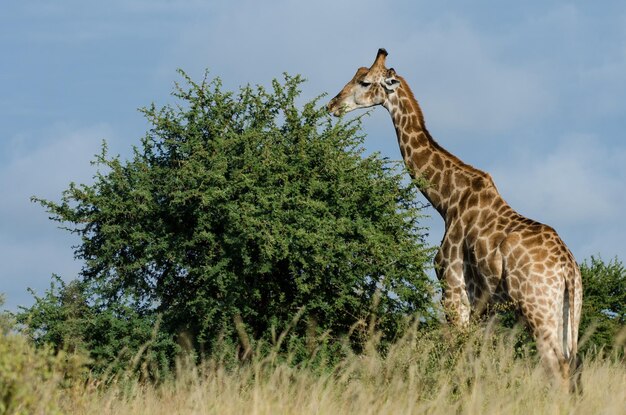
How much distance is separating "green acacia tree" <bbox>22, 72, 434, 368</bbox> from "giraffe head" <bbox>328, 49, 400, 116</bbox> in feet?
2.16

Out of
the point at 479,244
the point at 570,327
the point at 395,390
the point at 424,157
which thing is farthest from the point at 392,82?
the point at 395,390

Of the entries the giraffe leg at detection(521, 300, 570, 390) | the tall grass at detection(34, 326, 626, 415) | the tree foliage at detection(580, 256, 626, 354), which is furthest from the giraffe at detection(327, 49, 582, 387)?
the tree foliage at detection(580, 256, 626, 354)

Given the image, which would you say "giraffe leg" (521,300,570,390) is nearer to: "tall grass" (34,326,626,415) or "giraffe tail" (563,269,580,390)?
"giraffe tail" (563,269,580,390)

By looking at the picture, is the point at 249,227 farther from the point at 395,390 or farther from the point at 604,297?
the point at 604,297

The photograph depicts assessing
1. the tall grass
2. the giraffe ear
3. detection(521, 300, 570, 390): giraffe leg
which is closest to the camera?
the tall grass

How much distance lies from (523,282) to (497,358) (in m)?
1.68

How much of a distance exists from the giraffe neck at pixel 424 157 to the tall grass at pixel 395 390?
315 centimetres

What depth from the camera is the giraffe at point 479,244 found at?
14578mm

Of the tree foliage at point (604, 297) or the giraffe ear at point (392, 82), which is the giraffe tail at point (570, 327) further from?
the tree foliage at point (604, 297)

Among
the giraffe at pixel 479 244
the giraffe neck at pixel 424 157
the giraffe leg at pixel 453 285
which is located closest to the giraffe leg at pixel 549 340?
the giraffe at pixel 479 244

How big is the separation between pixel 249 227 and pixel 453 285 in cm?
381

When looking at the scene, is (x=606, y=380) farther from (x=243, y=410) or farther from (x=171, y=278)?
(x=171, y=278)

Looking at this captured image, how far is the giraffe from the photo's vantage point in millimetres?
14578

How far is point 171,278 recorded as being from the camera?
15617 millimetres
